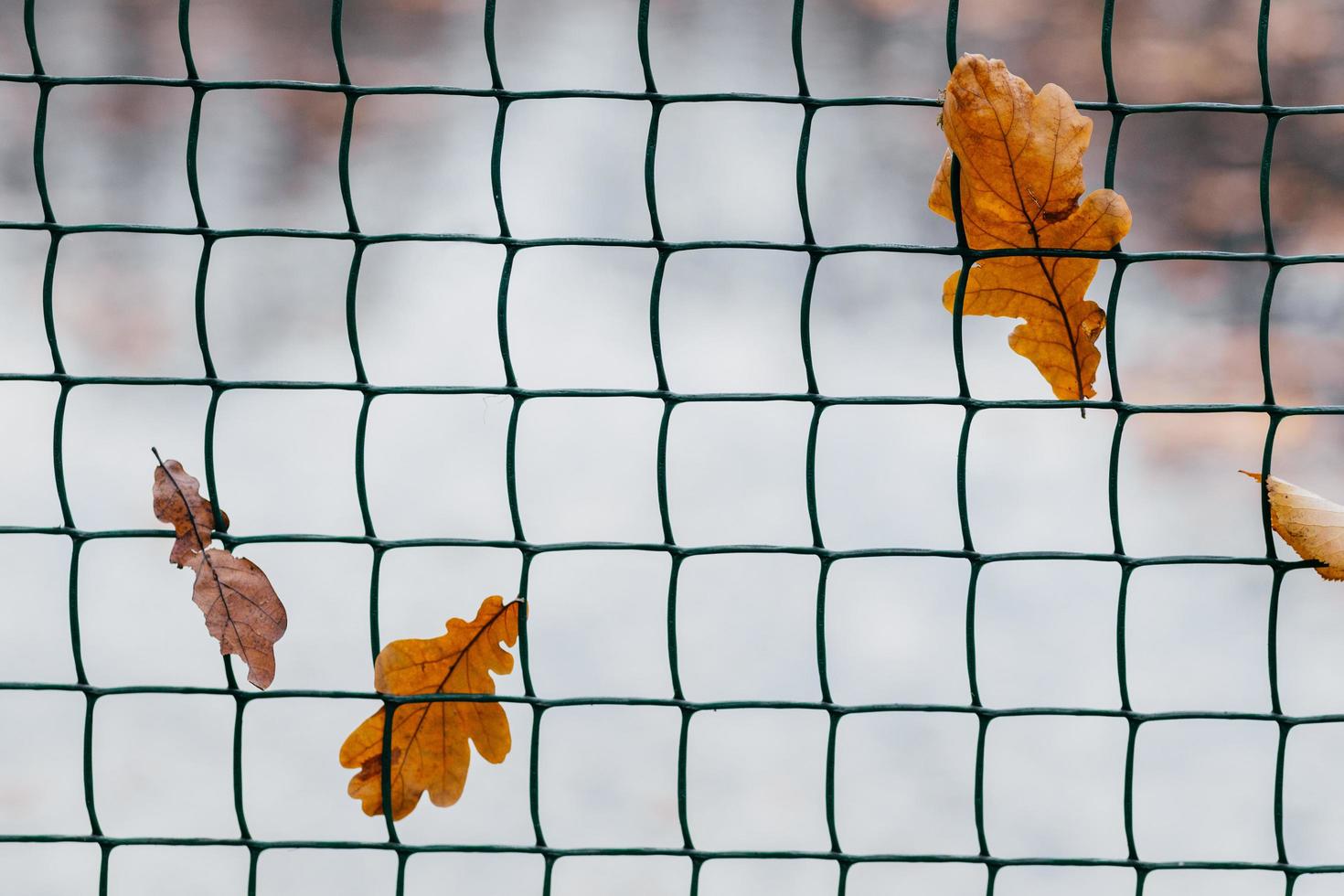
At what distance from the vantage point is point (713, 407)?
2.07m

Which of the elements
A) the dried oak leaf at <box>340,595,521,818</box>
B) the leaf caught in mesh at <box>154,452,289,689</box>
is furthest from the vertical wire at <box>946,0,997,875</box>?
the leaf caught in mesh at <box>154,452,289,689</box>

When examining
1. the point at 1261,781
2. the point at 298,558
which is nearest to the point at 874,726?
the point at 1261,781

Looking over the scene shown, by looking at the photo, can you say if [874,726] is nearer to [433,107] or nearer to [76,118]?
[433,107]

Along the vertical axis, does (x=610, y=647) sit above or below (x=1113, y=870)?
above

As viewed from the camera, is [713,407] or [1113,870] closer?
[1113,870]

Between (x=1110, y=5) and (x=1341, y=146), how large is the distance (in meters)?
1.73

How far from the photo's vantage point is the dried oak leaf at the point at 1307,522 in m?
0.89

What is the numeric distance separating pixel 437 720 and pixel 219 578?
7.1 inches

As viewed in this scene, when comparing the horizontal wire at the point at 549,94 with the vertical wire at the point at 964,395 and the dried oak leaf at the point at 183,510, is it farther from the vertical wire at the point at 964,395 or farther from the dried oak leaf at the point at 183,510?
the dried oak leaf at the point at 183,510

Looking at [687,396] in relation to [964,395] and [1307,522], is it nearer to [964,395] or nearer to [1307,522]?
[964,395]

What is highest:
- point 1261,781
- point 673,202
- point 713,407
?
point 673,202

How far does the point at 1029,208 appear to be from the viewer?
855mm

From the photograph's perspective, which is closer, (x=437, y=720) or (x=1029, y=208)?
(x=1029, y=208)

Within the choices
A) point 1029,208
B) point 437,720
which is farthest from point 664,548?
point 1029,208
